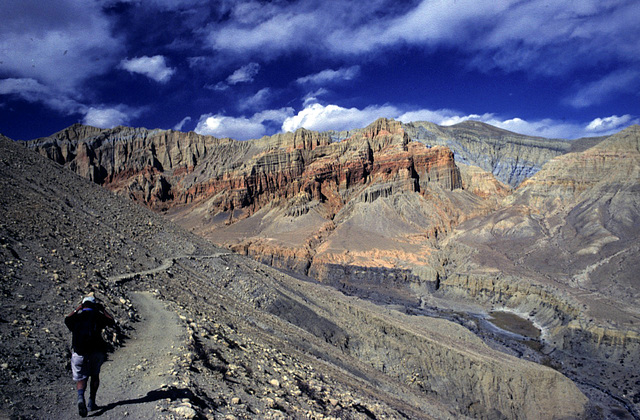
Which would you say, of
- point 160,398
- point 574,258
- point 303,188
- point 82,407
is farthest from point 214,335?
point 303,188

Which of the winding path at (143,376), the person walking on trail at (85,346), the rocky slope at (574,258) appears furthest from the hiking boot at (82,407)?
the rocky slope at (574,258)

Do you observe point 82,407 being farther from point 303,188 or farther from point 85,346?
point 303,188

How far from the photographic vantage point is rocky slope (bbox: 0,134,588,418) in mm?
7910

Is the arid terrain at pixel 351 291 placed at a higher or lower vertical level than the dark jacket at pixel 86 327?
lower

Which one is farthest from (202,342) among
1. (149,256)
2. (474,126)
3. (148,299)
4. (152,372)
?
(474,126)

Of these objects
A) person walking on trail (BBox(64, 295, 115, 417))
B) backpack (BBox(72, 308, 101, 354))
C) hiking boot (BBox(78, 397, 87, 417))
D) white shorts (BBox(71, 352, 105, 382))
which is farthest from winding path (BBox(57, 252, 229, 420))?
backpack (BBox(72, 308, 101, 354))

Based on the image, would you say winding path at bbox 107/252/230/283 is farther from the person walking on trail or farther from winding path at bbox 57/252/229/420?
the person walking on trail

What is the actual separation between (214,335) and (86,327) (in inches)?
284

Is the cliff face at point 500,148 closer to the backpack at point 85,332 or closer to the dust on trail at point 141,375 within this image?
the dust on trail at point 141,375

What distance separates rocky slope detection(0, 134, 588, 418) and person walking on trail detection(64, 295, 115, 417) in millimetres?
547

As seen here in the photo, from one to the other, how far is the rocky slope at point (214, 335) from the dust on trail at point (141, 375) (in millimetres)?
76

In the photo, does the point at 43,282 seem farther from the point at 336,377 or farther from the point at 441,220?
the point at 441,220

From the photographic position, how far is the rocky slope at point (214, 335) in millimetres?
7910

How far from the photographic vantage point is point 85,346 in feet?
20.0
